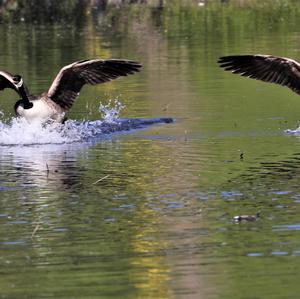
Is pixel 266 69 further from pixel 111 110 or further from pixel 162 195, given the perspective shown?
pixel 162 195

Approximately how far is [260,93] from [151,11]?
22523mm

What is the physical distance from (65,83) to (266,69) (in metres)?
2.74

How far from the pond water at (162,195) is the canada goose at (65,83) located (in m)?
0.41

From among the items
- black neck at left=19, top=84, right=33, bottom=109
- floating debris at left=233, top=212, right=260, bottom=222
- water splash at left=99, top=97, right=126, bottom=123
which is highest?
black neck at left=19, top=84, right=33, bottom=109

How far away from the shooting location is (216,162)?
48.9 ft

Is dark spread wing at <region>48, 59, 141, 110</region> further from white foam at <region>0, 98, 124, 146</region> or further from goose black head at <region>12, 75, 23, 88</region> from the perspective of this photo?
goose black head at <region>12, 75, 23, 88</region>

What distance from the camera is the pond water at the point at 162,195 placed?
936 centimetres

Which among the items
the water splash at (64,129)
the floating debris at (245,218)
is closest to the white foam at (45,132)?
the water splash at (64,129)

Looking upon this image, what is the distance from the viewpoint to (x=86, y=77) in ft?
59.4

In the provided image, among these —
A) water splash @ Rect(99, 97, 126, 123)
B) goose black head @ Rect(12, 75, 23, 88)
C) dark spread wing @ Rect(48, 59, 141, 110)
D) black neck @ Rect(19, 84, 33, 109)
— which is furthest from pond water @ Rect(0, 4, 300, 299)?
dark spread wing @ Rect(48, 59, 141, 110)

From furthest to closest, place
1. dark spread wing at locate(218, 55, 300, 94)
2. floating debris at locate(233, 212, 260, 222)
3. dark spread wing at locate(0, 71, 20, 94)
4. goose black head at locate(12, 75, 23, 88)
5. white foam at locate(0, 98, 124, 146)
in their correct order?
dark spread wing at locate(0, 71, 20, 94) < dark spread wing at locate(218, 55, 300, 94) < goose black head at locate(12, 75, 23, 88) < white foam at locate(0, 98, 124, 146) < floating debris at locate(233, 212, 260, 222)

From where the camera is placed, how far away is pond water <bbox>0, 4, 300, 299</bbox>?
9.36m

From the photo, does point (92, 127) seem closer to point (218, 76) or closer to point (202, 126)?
point (202, 126)

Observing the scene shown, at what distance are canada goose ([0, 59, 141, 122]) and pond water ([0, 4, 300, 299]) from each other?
1.34 ft
